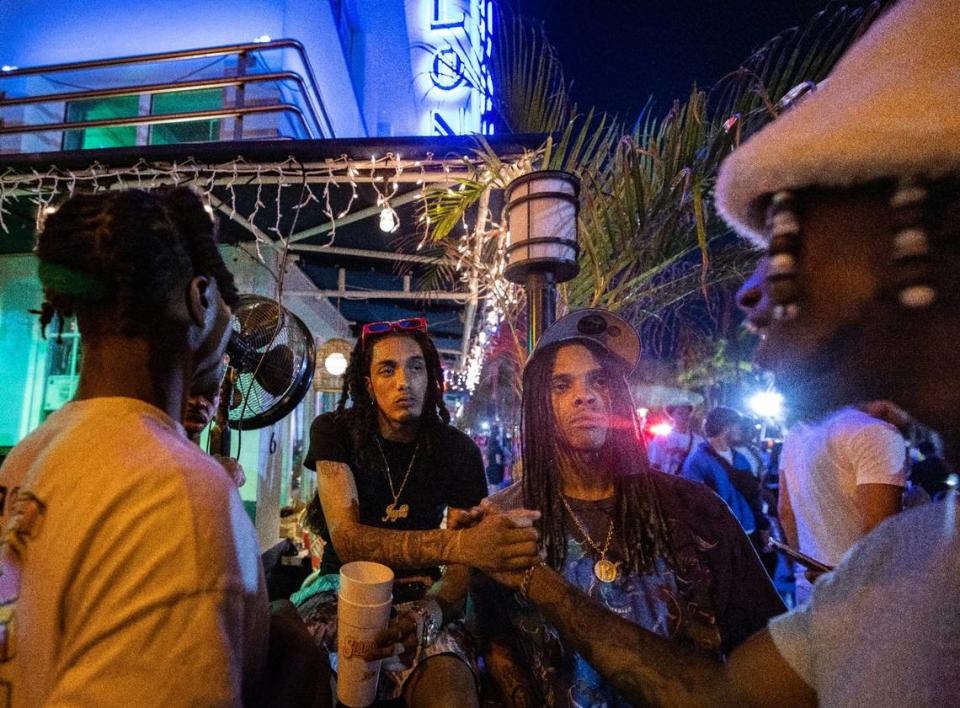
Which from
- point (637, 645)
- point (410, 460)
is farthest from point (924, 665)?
point (410, 460)

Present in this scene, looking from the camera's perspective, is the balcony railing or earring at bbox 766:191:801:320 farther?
the balcony railing

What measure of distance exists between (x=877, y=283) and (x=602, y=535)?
1524 millimetres

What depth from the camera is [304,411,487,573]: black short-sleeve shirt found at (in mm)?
2699

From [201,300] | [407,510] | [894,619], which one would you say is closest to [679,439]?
[407,510]

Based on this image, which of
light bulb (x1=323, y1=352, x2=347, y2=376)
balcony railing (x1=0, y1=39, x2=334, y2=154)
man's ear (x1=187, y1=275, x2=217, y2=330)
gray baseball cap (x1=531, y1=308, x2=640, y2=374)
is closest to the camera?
man's ear (x1=187, y1=275, x2=217, y2=330)

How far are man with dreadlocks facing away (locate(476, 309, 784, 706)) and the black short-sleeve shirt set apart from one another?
54 centimetres

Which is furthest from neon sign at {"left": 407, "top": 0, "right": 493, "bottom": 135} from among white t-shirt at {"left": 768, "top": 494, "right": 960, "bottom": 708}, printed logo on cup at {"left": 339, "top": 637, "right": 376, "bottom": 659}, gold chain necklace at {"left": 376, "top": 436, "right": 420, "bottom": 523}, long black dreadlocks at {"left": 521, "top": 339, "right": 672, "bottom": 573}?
white t-shirt at {"left": 768, "top": 494, "right": 960, "bottom": 708}

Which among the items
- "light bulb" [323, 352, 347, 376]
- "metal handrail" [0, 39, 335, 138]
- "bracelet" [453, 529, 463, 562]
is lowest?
"bracelet" [453, 529, 463, 562]

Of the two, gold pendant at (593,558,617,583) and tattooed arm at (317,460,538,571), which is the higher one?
tattooed arm at (317,460,538,571)

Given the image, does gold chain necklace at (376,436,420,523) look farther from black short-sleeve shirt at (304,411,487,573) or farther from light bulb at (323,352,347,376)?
light bulb at (323,352,347,376)

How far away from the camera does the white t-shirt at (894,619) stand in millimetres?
807

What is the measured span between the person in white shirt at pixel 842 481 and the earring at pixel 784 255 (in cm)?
242

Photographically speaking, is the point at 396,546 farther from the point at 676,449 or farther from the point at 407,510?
the point at 676,449

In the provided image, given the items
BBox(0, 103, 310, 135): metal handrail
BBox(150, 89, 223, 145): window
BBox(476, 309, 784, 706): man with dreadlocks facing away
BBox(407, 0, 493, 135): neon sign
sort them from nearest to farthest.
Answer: BBox(476, 309, 784, 706): man with dreadlocks facing away → BBox(407, 0, 493, 135): neon sign → BBox(0, 103, 310, 135): metal handrail → BBox(150, 89, 223, 145): window
